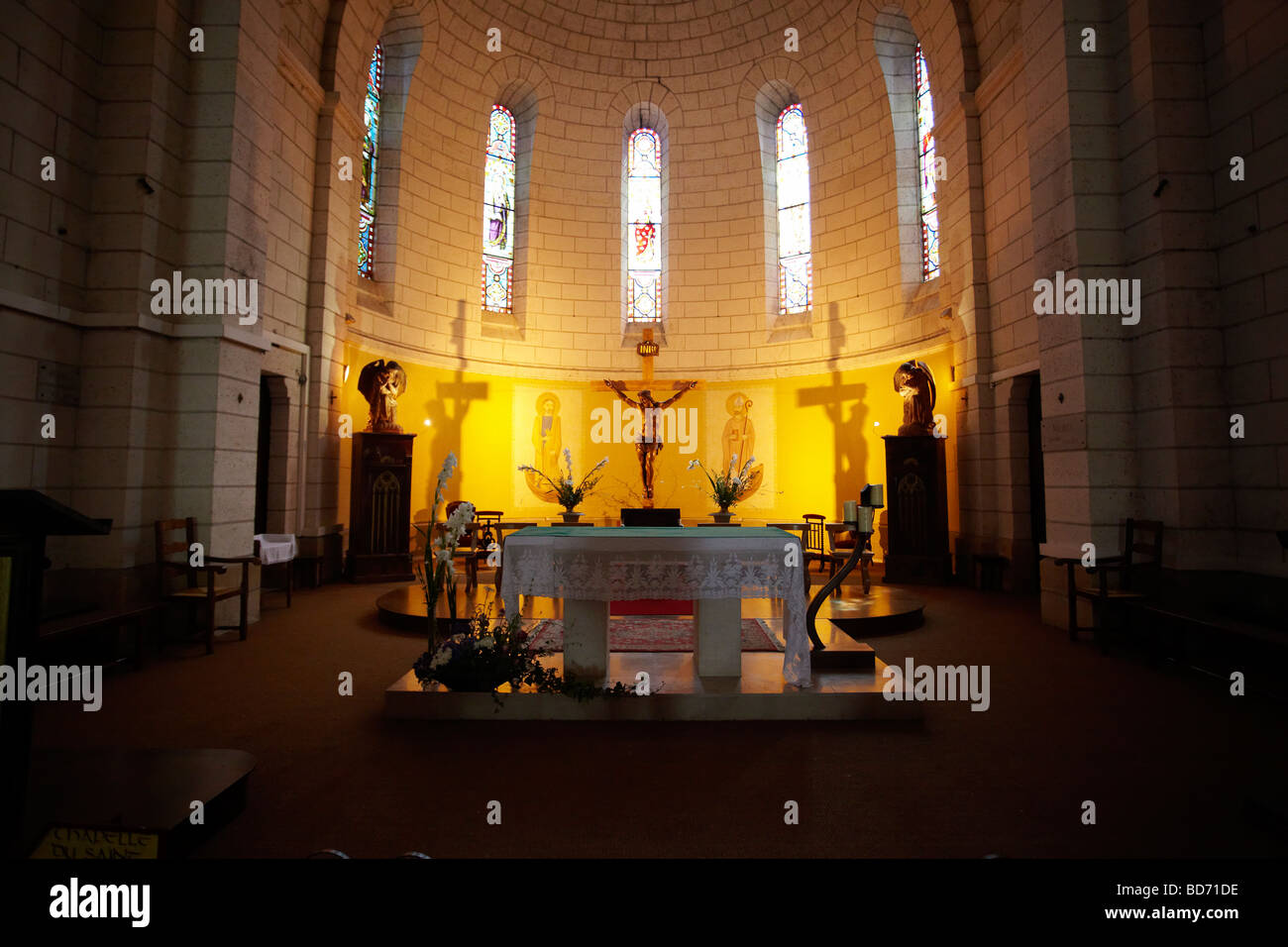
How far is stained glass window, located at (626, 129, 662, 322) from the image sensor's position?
37.6 feet

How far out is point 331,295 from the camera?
7.90 metres

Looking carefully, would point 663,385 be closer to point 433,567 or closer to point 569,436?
point 569,436

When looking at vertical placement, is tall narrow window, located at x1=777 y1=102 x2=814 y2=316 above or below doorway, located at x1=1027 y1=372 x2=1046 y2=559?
above

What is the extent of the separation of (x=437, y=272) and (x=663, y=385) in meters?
4.08

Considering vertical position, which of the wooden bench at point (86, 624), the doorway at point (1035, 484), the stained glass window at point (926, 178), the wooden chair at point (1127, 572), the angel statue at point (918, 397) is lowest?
the wooden bench at point (86, 624)

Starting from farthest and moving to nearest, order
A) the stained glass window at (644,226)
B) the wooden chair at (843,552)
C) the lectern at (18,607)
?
the stained glass window at (644,226), the wooden chair at (843,552), the lectern at (18,607)

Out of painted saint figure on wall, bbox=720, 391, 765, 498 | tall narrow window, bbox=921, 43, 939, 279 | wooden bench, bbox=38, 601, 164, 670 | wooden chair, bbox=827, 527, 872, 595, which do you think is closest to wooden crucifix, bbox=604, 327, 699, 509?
painted saint figure on wall, bbox=720, 391, 765, 498

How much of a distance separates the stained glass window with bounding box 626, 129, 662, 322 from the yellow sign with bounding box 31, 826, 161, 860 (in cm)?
1060

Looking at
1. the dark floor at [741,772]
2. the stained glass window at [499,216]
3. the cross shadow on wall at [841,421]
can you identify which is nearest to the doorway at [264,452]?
the dark floor at [741,772]

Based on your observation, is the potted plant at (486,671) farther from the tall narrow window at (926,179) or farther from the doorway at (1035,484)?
the tall narrow window at (926,179)

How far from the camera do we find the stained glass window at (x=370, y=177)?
918 cm

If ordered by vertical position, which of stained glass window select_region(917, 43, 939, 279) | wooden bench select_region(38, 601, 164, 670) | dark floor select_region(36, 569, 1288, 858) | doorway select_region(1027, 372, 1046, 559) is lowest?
dark floor select_region(36, 569, 1288, 858)

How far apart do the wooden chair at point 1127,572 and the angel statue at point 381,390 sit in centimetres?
773

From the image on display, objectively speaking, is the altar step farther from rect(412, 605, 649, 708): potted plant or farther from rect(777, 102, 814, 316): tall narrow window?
rect(777, 102, 814, 316): tall narrow window
